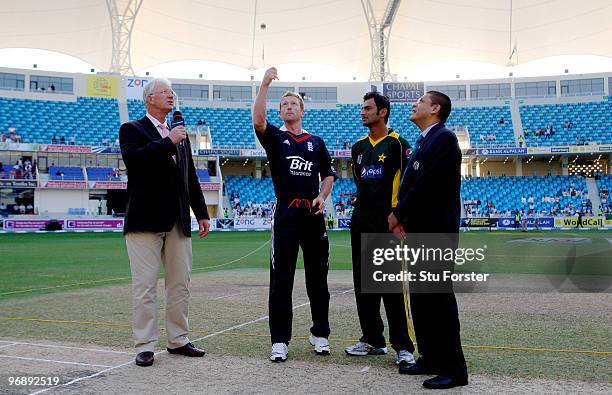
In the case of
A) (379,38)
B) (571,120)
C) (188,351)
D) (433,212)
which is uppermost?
(379,38)

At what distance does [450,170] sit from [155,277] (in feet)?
8.99

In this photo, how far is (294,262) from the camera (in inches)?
210

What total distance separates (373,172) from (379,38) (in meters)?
48.8

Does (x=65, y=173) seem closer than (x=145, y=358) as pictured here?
No

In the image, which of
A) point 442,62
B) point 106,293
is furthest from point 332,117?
point 106,293

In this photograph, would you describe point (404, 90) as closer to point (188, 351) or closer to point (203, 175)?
point (203, 175)

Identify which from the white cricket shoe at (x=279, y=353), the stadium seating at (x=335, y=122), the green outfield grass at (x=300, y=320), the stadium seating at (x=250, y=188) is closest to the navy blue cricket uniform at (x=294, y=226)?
the white cricket shoe at (x=279, y=353)

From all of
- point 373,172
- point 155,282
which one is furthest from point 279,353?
point 373,172

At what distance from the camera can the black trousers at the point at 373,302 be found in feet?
16.9

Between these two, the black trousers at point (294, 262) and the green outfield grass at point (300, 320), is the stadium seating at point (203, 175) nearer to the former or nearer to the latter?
the green outfield grass at point (300, 320)

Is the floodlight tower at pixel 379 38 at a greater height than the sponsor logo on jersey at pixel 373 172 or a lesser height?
greater

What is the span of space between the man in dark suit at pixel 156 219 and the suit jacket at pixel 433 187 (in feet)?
6.72

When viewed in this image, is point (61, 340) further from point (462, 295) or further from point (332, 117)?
point (332, 117)

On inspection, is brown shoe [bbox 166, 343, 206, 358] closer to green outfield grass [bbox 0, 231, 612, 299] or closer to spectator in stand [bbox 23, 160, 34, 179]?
green outfield grass [bbox 0, 231, 612, 299]
